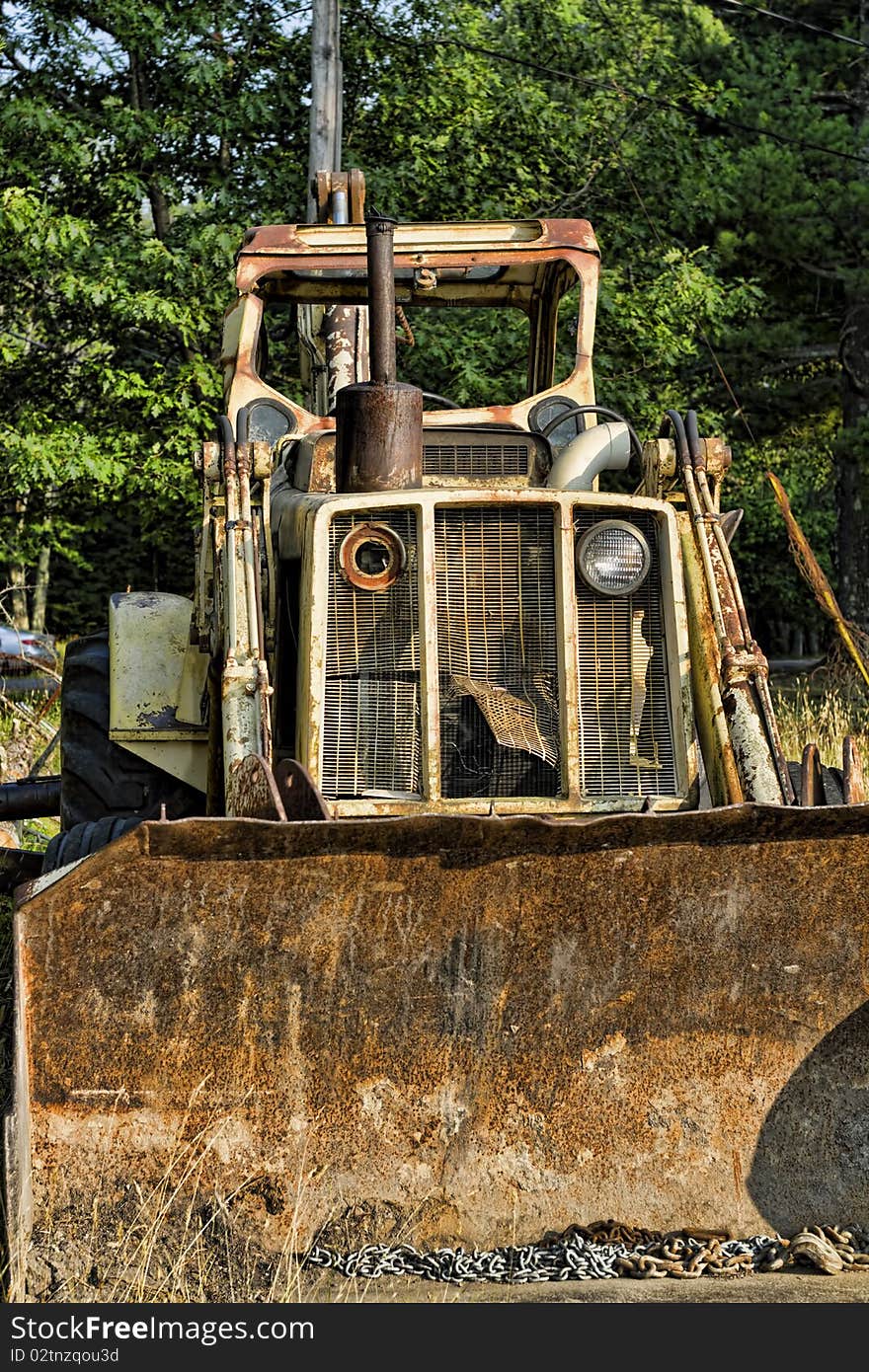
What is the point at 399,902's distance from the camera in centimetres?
382

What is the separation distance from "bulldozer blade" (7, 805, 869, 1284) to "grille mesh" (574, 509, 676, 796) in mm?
932

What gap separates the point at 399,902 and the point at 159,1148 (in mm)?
778

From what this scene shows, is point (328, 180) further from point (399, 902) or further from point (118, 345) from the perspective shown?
point (118, 345)

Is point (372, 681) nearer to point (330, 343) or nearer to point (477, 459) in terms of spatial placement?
point (477, 459)

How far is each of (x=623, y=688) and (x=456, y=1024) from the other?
4.49 feet

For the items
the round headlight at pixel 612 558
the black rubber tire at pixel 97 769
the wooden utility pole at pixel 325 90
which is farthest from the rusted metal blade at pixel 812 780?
the wooden utility pole at pixel 325 90

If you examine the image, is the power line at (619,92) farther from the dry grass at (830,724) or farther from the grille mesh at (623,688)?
the grille mesh at (623,688)

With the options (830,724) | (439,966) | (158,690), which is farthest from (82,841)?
(830,724)

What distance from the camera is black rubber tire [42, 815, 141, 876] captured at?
513cm

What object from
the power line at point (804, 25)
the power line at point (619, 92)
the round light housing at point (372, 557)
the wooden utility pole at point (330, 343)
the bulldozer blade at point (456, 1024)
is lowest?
the bulldozer blade at point (456, 1024)

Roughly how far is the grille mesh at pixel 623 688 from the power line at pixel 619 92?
11.6 m

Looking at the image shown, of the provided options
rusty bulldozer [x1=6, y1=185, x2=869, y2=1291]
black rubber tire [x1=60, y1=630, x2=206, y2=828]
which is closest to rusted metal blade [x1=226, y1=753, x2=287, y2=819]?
rusty bulldozer [x1=6, y1=185, x2=869, y2=1291]

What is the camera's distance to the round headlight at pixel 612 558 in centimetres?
482

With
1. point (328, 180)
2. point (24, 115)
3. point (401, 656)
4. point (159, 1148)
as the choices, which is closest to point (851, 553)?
point (24, 115)
